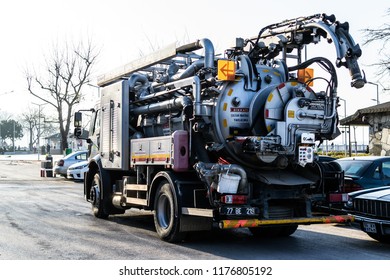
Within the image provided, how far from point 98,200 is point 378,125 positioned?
1536cm

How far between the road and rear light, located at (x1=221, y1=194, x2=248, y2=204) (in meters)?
0.81

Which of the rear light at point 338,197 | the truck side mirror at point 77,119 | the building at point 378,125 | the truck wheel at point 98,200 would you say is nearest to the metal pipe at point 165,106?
the truck wheel at point 98,200

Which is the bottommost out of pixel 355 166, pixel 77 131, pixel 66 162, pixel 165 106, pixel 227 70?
pixel 355 166

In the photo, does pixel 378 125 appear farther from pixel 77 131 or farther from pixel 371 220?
pixel 371 220

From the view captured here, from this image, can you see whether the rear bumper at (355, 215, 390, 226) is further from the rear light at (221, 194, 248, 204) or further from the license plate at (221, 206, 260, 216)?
the rear light at (221, 194, 248, 204)

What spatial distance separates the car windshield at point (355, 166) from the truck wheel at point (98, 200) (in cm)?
545

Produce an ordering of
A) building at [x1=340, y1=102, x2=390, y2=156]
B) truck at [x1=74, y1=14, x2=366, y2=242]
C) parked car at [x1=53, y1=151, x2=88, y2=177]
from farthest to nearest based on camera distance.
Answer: parked car at [x1=53, y1=151, x2=88, y2=177], building at [x1=340, y1=102, x2=390, y2=156], truck at [x1=74, y1=14, x2=366, y2=242]

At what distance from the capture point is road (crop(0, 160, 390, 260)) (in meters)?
8.27

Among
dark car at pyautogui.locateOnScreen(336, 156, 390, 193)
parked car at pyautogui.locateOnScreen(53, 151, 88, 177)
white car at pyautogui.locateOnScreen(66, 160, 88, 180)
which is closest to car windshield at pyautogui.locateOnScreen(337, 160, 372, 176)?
dark car at pyautogui.locateOnScreen(336, 156, 390, 193)

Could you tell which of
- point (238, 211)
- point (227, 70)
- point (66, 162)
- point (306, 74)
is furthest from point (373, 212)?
point (66, 162)

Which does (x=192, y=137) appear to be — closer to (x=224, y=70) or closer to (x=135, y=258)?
(x=224, y=70)

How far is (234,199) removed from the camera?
838 centimetres

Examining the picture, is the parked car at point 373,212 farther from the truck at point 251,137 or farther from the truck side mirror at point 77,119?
the truck side mirror at point 77,119

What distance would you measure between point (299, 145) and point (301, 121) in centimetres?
41
